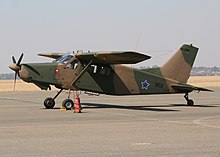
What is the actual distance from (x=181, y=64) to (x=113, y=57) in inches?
192

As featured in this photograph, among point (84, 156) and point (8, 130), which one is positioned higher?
point (84, 156)

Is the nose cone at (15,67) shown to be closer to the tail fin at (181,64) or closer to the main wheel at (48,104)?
the main wheel at (48,104)

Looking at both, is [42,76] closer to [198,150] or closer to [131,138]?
[131,138]

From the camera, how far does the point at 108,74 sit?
24938 millimetres

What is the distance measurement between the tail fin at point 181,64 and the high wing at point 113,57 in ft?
9.62

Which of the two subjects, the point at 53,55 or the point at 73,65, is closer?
the point at 73,65

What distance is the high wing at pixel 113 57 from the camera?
2238 centimetres

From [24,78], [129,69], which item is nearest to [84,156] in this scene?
[24,78]

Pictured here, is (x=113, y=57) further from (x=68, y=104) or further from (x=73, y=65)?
(x=68, y=104)

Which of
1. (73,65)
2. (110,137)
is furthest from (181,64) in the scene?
(110,137)

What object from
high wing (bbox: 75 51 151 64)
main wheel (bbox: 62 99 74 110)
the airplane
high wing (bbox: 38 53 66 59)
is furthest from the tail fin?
main wheel (bbox: 62 99 74 110)

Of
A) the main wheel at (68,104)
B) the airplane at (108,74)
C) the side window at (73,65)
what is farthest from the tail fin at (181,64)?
the main wheel at (68,104)

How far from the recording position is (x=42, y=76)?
77.0ft

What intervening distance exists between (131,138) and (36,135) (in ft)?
7.76
